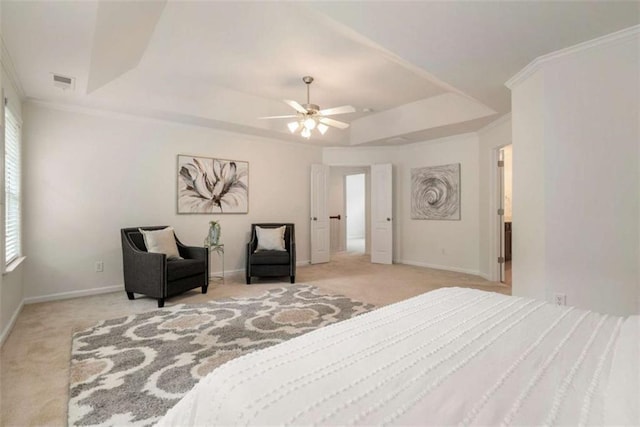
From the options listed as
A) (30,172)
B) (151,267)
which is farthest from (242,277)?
(30,172)

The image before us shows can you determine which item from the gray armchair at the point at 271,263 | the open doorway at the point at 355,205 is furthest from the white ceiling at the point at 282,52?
the open doorway at the point at 355,205

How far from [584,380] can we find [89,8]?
3031mm

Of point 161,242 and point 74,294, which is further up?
point 161,242

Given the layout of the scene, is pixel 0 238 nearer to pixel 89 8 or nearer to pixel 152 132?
pixel 89 8

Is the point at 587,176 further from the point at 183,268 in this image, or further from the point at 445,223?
the point at 183,268

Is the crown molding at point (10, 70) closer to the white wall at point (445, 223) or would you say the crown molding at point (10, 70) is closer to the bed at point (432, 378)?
the bed at point (432, 378)

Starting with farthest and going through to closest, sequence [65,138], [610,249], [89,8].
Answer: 1. [65,138]
2. [610,249]
3. [89,8]

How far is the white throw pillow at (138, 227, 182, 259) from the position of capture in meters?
3.84

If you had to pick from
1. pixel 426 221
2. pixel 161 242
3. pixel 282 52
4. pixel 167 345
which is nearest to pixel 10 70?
pixel 161 242

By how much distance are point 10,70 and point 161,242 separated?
212 cm

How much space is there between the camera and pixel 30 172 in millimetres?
3625

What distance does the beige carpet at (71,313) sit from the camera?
176cm

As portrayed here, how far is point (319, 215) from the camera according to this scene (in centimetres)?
634

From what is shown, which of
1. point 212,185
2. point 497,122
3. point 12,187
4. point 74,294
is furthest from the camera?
point 212,185
